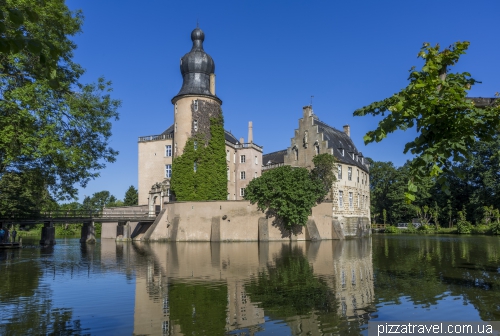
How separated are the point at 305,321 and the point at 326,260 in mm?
12933

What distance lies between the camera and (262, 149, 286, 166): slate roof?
5798 cm

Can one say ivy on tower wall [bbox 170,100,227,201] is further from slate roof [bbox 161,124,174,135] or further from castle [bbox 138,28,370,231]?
slate roof [bbox 161,124,174,135]

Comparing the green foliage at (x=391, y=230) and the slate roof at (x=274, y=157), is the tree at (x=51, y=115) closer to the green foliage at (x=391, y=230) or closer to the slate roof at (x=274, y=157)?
the slate roof at (x=274, y=157)

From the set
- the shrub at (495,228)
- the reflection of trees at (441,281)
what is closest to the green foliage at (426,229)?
the shrub at (495,228)

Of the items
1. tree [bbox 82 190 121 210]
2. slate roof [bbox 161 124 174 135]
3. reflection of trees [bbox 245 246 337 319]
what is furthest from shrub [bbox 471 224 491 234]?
tree [bbox 82 190 121 210]

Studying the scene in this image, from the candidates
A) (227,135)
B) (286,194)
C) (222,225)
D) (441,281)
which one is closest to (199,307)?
(441,281)

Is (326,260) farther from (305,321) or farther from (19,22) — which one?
(19,22)

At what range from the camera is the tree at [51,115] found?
1619 cm

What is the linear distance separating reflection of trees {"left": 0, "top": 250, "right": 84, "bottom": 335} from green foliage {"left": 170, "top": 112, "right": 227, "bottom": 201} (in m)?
25.2

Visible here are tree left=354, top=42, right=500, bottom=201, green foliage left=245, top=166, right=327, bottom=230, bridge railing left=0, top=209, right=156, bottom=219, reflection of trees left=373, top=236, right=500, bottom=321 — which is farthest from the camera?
green foliage left=245, top=166, right=327, bottom=230

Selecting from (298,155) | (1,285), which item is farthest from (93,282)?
(298,155)

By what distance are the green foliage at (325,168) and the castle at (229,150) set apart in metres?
2.18

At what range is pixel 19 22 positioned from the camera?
11.7 feet

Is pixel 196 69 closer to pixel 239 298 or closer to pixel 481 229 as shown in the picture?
pixel 239 298
